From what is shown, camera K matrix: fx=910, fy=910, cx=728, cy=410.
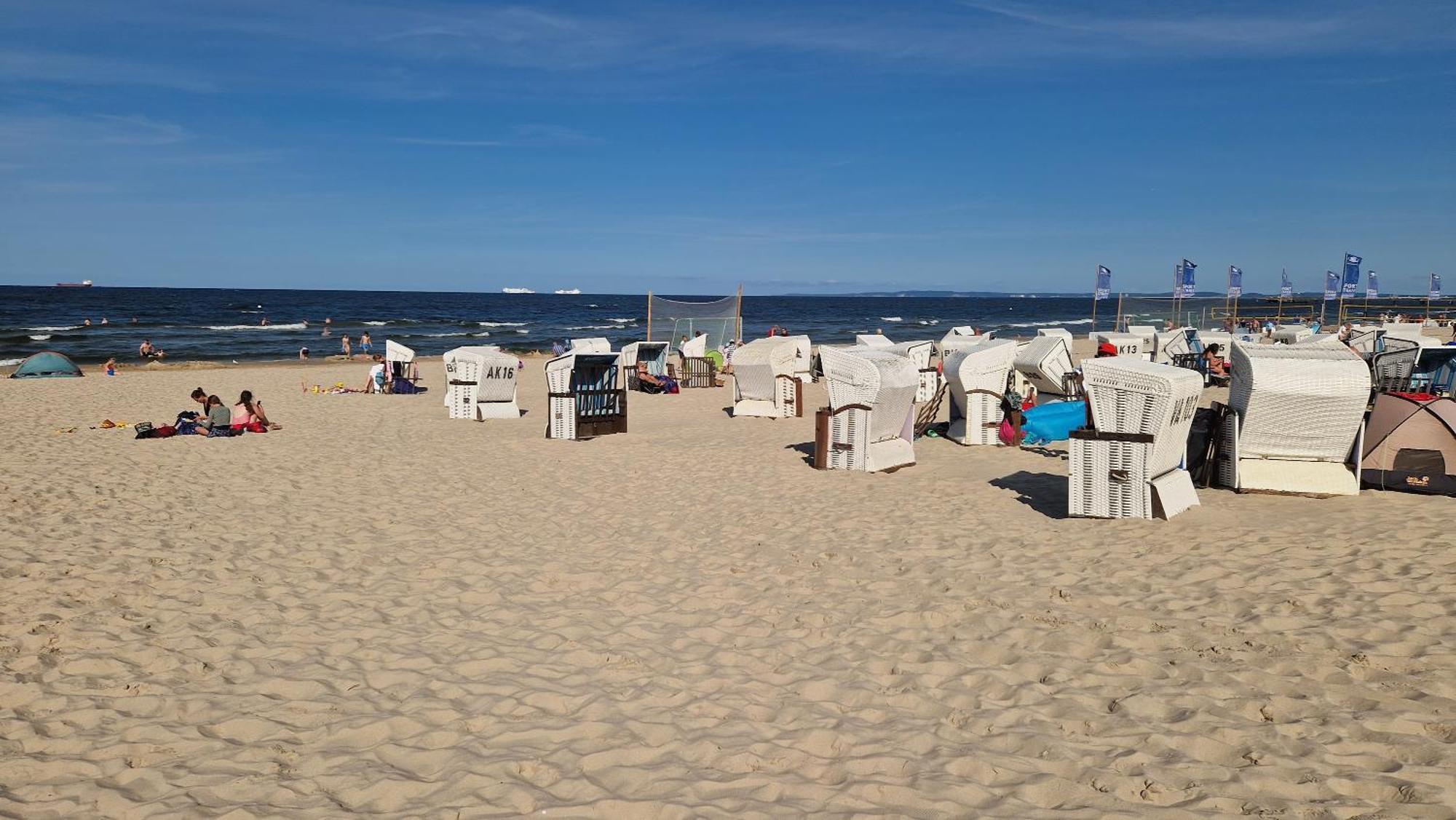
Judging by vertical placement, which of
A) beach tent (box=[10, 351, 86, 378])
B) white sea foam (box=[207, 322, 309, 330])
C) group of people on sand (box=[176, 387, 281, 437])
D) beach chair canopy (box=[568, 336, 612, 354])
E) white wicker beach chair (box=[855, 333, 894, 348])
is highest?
white sea foam (box=[207, 322, 309, 330])

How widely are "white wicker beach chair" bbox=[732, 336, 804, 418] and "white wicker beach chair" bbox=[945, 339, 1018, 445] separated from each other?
378 cm

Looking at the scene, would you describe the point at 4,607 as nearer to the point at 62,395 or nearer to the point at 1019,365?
the point at 1019,365

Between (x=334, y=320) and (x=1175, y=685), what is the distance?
60035mm

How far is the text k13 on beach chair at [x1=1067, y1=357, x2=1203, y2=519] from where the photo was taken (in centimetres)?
762

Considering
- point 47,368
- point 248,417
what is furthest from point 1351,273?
point 47,368

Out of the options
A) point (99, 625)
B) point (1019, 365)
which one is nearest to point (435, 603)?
point (99, 625)

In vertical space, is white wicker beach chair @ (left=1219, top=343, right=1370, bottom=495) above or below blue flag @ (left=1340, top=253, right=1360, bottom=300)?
below

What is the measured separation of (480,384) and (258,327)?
124ft

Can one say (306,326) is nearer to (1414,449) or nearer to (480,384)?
(480,384)

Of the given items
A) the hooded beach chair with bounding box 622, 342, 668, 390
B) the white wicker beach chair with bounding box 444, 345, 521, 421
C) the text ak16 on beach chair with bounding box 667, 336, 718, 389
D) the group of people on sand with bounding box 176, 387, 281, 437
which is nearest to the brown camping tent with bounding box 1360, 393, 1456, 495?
the white wicker beach chair with bounding box 444, 345, 521, 421

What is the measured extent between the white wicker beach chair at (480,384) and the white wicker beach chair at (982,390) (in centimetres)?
784

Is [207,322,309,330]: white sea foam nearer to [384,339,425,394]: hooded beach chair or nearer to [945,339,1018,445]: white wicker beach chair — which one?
[384,339,425,394]: hooded beach chair

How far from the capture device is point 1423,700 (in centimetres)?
408

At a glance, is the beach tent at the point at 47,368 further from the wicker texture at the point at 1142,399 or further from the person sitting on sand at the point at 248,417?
the wicker texture at the point at 1142,399
